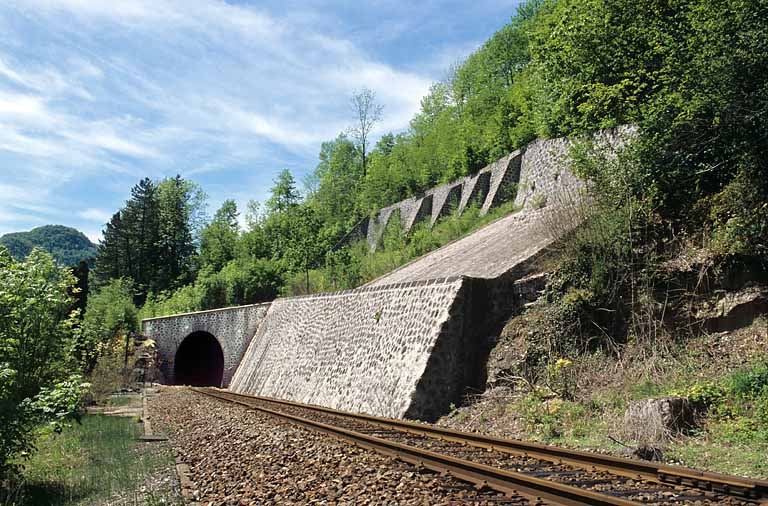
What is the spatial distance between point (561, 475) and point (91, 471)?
7.21 meters

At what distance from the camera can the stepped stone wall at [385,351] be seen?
1190cm

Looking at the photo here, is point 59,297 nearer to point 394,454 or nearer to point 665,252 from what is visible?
point 394,454

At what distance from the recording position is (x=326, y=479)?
241 inches

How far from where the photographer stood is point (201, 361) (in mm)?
43062

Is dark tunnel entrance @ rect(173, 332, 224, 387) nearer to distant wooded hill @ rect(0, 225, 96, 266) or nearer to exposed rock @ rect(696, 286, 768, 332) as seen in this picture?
exposed rock @ rect(696, 286, 768, 332)

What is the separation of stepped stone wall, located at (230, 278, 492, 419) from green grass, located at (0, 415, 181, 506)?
4399 mm

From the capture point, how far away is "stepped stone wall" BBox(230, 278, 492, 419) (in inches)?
468

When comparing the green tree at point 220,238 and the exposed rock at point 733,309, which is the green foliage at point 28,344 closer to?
the exposed rock at point 733,309

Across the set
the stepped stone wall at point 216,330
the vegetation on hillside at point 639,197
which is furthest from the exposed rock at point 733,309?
the stepped stone wall at point 216,330

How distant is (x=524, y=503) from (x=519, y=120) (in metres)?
29.8

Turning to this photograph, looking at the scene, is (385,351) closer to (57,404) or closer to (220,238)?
(57,404)

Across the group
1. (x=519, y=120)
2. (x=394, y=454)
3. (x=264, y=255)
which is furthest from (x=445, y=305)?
(x=264, y=255)

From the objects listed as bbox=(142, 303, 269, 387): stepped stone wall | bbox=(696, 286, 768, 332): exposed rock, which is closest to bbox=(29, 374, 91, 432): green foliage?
bbox=(696, 286, 768, 332): exposed rock

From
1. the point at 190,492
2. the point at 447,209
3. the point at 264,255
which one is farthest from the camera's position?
the point at 264,255
